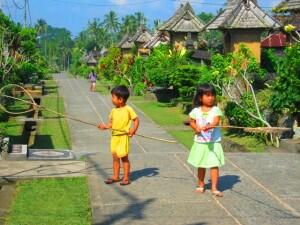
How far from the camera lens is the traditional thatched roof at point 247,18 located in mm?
22766

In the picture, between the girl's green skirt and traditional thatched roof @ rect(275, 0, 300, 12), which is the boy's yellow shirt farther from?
traditional thatched roof @ rect(275, 0, 300, 12)

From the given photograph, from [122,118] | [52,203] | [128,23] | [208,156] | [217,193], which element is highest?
[128,23]

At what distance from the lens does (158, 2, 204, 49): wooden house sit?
3472 centimetres

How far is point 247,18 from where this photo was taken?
2297 cm

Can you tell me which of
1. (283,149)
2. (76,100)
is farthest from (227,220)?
(76,100)

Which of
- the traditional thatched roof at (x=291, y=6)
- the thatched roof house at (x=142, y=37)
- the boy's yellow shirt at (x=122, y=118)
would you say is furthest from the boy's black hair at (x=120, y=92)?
the thatched roof house at (x=142, y=37)

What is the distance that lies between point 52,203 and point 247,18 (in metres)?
17.2

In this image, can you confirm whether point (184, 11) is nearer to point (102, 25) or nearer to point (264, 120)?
point (264, 120)

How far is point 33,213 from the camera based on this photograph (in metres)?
6.82

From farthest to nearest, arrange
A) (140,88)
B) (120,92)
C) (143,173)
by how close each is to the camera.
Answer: (140,88), (143,173), (120,92)

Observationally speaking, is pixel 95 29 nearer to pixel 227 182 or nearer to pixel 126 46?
pixel 126 46

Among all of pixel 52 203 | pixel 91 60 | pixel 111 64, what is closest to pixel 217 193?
pixel 52 203

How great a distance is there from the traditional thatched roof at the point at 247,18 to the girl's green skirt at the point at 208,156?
15760 mm

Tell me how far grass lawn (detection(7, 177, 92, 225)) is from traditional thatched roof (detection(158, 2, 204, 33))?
88.9 feet
